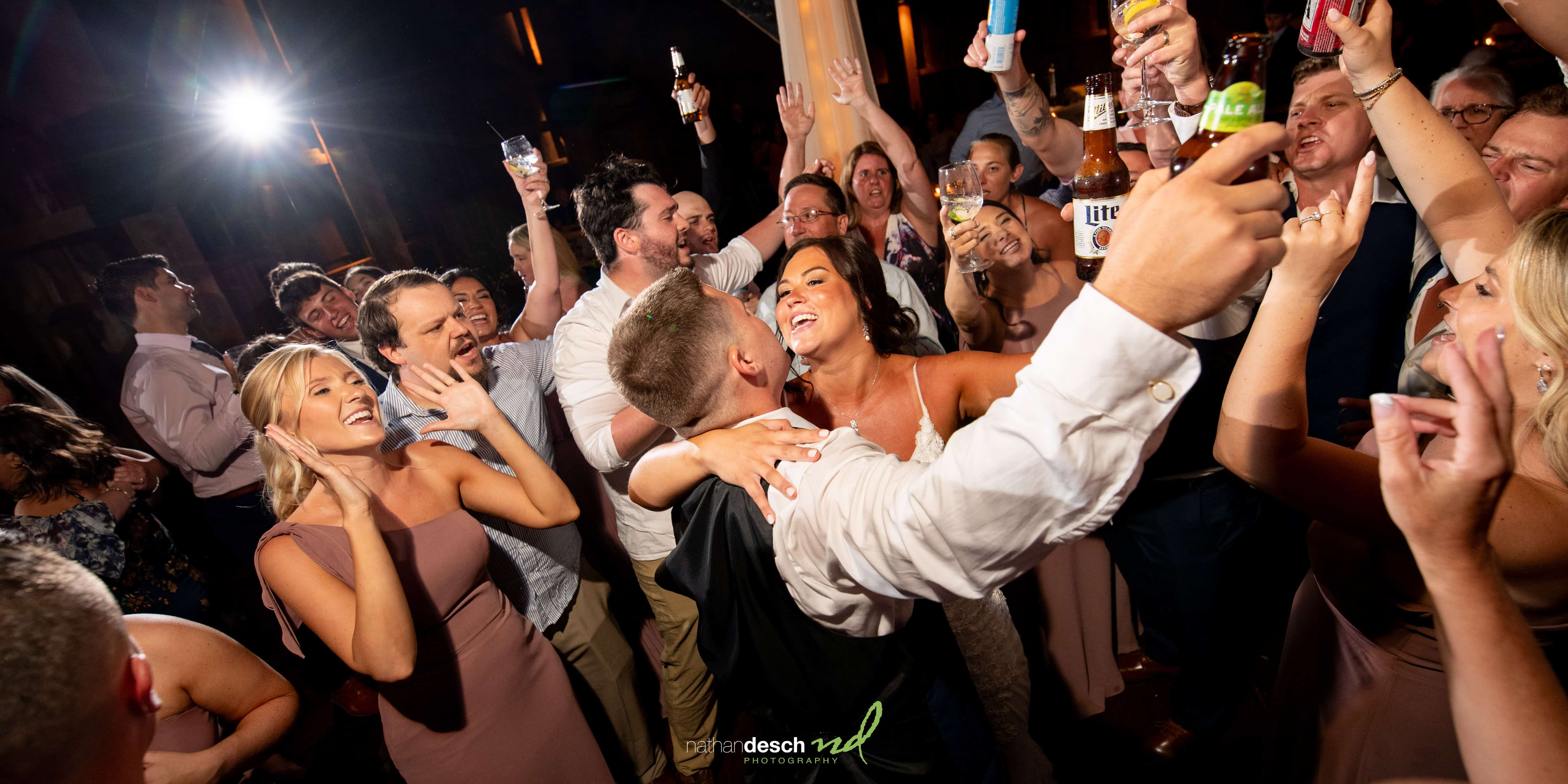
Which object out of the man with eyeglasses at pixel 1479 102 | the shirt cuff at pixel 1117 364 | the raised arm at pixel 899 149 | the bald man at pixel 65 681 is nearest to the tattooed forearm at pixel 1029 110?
the raised arm at pixel 899 149

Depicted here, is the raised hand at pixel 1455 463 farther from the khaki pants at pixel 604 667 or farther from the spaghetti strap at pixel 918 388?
the khaki pants at pixel 604 667

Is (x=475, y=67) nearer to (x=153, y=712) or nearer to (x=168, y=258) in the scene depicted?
(x=168, y=258)

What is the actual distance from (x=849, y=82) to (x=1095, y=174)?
198 cm

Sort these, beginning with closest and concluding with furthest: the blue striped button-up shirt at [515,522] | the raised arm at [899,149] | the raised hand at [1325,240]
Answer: the raised hand at [1325,240] < the blue striped button-up shirt at [515,522] < the raised arm at [899,149]

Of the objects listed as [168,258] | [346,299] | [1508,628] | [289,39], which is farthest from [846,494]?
[289,39]

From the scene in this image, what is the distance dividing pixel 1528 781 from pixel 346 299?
469 cm

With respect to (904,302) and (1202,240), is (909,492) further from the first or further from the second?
(904,302)

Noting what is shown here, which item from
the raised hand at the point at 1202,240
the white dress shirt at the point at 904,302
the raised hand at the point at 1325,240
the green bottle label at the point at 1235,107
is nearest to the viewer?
the raised hand at the point at 1202,240

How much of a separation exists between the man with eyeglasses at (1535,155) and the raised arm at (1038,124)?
1.12m

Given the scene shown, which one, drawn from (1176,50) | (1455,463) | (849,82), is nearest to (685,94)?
(849,82)

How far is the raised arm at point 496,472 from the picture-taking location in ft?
6.69

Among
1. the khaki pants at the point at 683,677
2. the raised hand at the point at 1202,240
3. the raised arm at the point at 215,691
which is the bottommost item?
the khaki pants at the point at 683,677

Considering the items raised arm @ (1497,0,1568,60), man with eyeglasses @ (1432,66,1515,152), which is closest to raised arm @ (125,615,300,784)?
raised arm @ (1497,0,1568,60)

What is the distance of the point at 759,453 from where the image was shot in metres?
1.18
